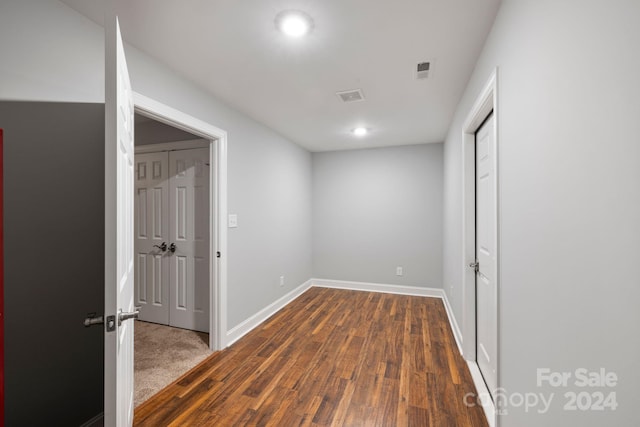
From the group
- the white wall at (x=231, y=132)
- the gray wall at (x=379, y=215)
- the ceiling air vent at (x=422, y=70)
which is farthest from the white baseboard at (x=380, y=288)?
the ceiling air vent at (x=422, y=70)

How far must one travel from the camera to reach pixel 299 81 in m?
2.33

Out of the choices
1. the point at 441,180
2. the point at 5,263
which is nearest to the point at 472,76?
the point at 441,180

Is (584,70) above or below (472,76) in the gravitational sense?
below

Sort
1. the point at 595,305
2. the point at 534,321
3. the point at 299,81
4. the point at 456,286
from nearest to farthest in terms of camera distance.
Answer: the point at 595,305 → the point at 534,321 → the point at 299,81 → the point at 456,286

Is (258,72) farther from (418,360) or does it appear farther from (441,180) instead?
(441,180)

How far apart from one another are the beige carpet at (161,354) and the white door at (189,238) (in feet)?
0.66

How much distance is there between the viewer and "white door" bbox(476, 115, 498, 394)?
1.91 metres

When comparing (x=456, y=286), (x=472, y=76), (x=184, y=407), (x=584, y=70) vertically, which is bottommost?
(x=184, y=407)

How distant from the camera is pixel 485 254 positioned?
209 centimetres

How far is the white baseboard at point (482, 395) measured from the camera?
5.58 feet

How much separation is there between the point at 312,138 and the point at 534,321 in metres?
3.60

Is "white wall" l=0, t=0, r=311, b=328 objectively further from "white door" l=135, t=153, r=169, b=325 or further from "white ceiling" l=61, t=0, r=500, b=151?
"white door" l=135, t=153, r=169, b=325

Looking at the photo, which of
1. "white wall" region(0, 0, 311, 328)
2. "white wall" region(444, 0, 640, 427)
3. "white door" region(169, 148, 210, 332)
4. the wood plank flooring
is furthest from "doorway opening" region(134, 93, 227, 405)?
"white wall" region(444, 0, 640, 427)

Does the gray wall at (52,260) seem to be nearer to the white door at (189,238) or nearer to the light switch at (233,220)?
the light switch at (233,220)
